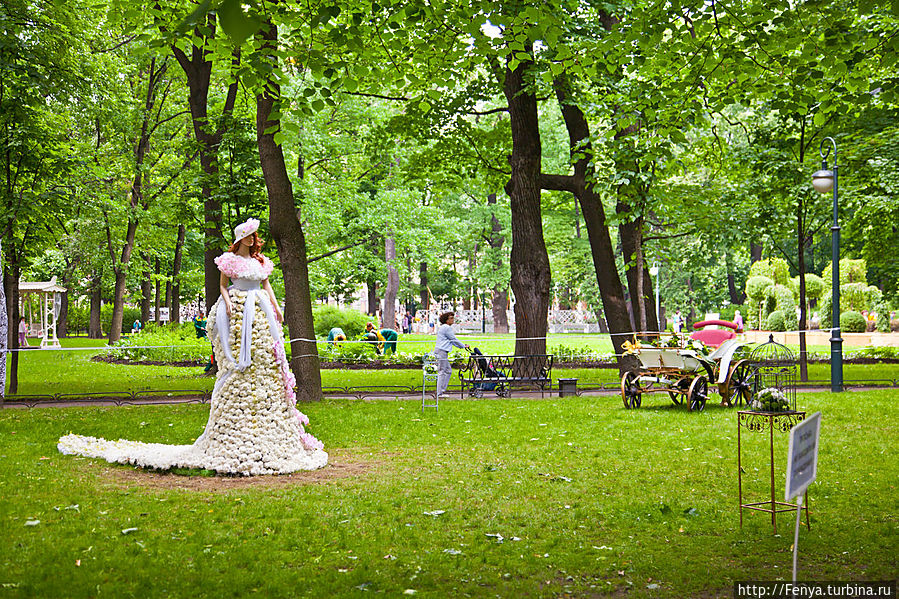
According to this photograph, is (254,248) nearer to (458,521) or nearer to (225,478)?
(225,478)

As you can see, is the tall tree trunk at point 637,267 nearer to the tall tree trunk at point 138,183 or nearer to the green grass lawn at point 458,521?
the green grass lawn at point 458,521

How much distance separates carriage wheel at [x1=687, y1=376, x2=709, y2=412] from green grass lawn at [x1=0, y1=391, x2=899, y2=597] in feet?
9.52

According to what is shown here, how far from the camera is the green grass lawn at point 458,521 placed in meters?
5.24

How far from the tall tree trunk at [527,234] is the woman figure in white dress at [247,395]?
8.90 metres

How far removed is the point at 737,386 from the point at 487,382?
494 centimetres

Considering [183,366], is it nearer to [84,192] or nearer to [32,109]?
[84,192]

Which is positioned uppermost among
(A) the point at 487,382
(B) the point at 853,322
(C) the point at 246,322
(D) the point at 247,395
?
(B) the point at 853,322

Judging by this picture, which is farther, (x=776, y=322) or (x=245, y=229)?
(x=776, y=322)

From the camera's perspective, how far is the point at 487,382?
17141 mm

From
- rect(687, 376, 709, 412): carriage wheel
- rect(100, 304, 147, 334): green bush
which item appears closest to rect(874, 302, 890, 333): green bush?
rect(687, 376, 709, 412): carriage wheel

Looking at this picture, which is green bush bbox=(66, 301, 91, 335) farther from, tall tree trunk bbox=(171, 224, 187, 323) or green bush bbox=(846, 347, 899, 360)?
green bush bbox=(846, 347, 899, 360)

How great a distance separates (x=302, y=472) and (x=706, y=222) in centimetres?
1473

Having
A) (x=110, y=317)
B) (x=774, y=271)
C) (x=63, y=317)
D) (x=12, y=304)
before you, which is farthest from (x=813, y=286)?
(x=63, y=317)

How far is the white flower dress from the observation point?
9023mm
